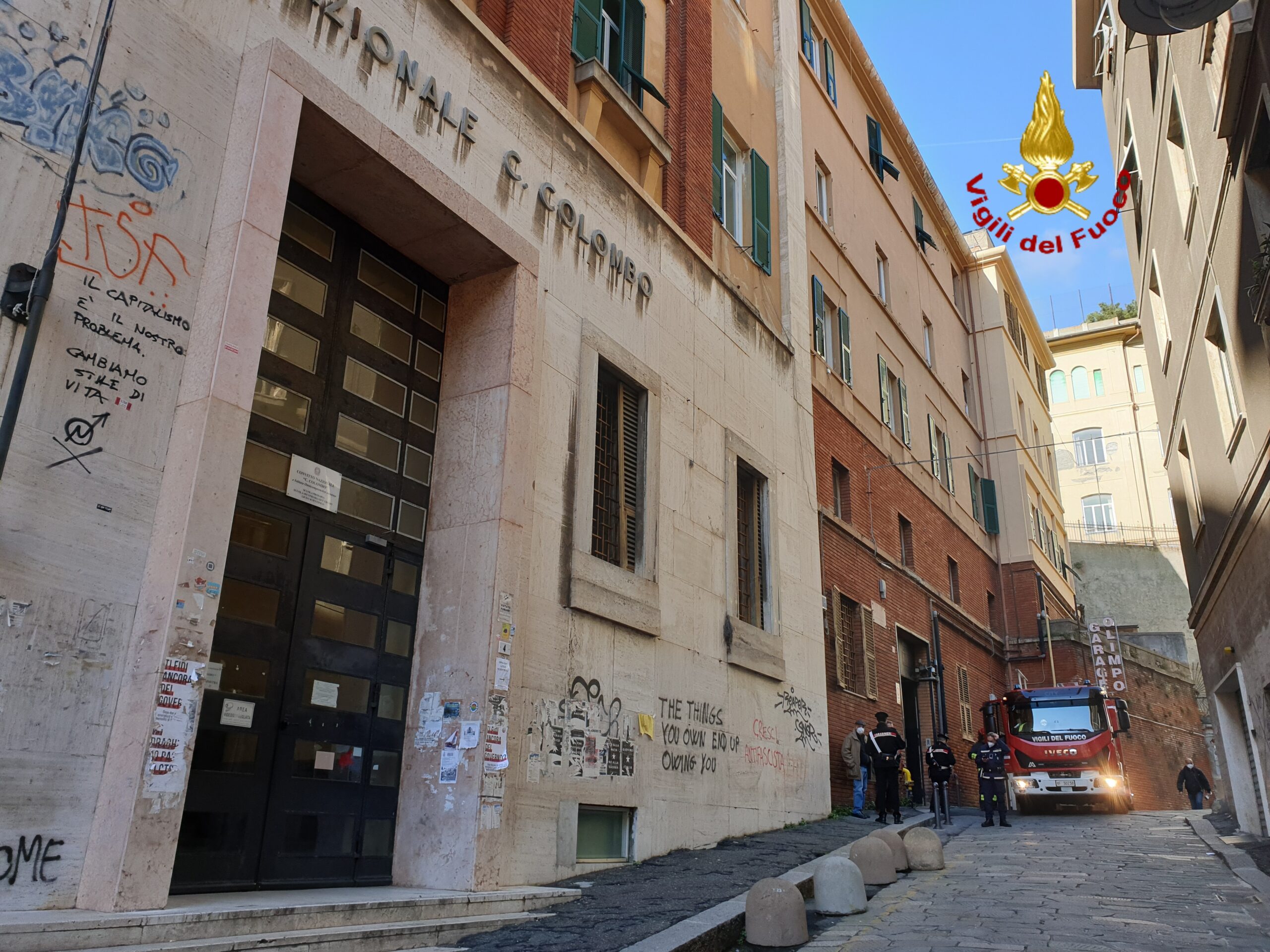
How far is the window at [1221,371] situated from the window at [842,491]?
657cm

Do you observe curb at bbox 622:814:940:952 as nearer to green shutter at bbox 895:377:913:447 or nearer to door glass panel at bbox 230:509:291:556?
door glass panel at bbox 230:509:291:556

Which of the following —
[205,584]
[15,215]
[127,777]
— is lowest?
[127,777]

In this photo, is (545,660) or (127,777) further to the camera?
(545,660)

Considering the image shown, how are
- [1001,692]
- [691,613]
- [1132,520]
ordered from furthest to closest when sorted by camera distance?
[1132,520] → [1001,692] → [691,613]

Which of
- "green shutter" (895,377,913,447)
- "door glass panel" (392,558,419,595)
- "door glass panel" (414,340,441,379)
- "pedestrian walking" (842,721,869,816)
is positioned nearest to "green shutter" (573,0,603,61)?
"door glass panel" (414,340,441,379)

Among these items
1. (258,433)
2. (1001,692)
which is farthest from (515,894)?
(1001,692)

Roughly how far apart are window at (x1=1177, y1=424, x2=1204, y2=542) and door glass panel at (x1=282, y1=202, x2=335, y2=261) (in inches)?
522

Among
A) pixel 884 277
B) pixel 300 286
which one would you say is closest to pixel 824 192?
pixel 884 277

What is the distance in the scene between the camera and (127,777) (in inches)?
228

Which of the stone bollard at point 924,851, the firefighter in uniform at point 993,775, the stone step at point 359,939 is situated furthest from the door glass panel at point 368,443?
the firefighter in uniform at point 993,775

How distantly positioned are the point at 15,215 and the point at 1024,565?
29071mm

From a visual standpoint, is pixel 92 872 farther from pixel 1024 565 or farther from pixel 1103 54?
pixel 1024 565

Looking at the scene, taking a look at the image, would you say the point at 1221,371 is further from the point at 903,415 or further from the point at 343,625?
the point at 343,625

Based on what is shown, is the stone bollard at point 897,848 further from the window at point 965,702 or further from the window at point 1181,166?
the window at point 965,702
